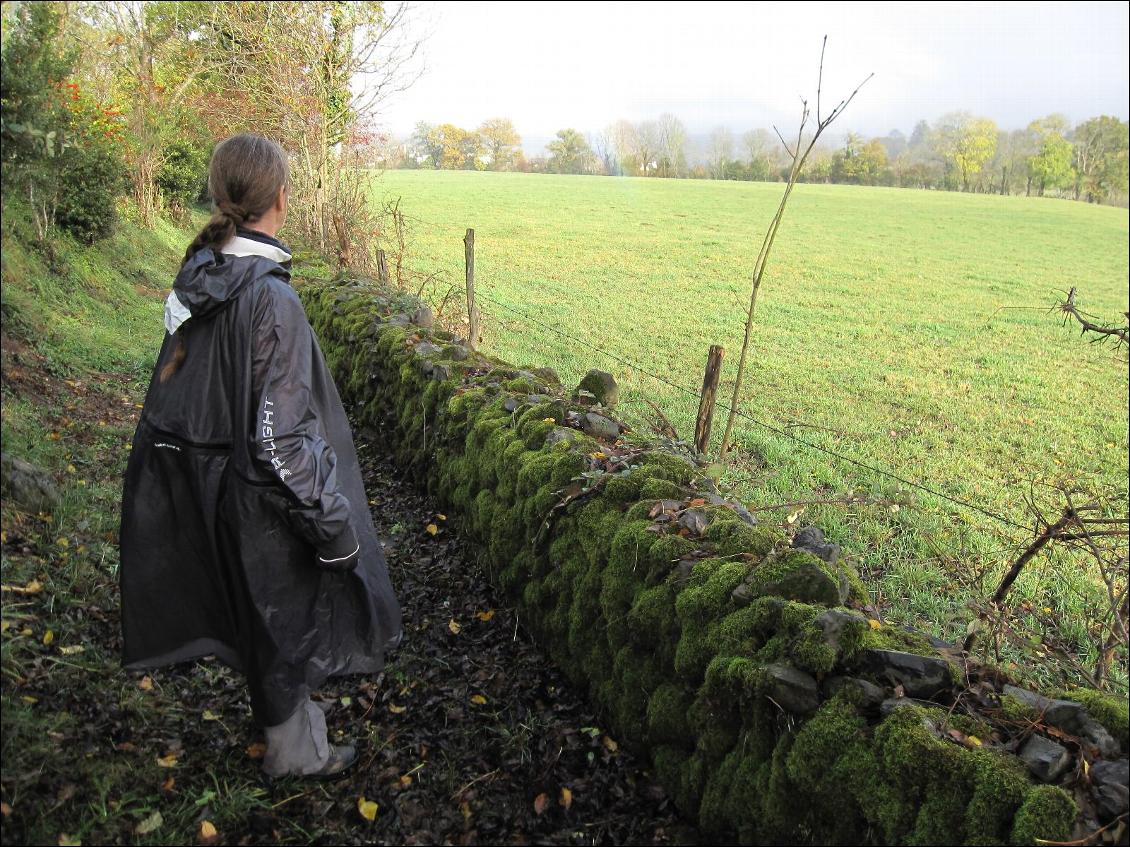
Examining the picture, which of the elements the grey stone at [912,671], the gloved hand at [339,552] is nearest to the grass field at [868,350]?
the grey stone at [912,671]

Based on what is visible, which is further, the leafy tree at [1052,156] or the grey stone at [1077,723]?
the leafy tree at [1052,156]

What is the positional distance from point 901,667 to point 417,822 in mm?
1748

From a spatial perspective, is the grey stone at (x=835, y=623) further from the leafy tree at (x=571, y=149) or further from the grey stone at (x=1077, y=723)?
the leafy tree at (x=571, y=149)

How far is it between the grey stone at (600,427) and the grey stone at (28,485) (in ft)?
8.90

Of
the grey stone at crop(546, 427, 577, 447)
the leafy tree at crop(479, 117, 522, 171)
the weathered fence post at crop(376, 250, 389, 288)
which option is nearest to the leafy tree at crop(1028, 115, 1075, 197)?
the leafy tree at crop(479, 117, 522, 171)

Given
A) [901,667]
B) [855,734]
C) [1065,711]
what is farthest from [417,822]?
[1065,711]

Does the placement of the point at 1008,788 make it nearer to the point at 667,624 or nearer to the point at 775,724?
the point at 775,724

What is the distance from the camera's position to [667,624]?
110 inches

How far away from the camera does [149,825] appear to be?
7.87 feet

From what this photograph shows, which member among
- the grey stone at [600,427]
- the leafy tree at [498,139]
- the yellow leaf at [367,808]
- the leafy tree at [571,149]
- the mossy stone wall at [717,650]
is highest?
the leafy tree at [571,149]

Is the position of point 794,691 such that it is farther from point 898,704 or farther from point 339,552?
point 339,552

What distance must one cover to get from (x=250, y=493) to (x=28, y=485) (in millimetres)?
1804

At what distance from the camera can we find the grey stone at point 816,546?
9.81 ft

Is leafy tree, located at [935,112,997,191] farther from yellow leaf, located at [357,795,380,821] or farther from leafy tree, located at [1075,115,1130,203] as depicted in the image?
yellow leaf, located at [357,795,380,821]
